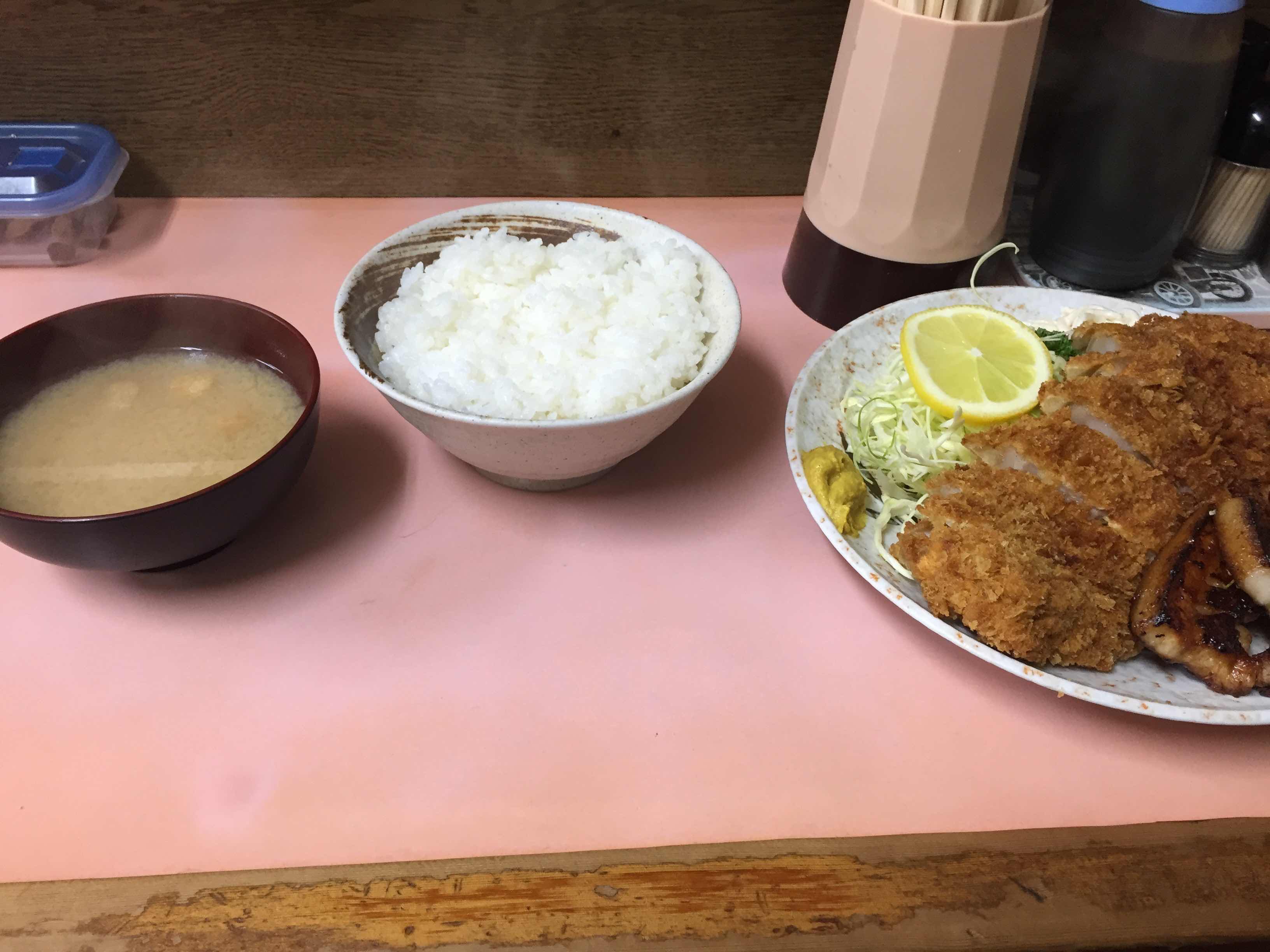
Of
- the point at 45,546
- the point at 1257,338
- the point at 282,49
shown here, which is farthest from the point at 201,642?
the point at 1257,338

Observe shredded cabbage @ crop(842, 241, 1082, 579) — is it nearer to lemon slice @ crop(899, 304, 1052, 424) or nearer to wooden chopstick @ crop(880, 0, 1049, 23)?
lemon slice @ crop(899, 304, 1052, 424)

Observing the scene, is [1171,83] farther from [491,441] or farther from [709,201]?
[491,441]

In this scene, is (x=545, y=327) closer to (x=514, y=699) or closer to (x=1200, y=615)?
(x=514, y=699)

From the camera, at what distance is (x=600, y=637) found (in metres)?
1.10

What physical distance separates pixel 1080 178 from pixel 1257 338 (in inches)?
18.2

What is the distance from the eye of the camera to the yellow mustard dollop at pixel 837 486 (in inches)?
45.7

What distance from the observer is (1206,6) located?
4.54ft

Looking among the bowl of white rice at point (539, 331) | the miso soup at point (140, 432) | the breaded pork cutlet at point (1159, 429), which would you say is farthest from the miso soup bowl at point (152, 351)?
the breaded pork cutlet at point (1159, 429)

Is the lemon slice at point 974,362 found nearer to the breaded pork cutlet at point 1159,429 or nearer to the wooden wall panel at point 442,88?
Result: the breaded pork cutlet at point 1159,429

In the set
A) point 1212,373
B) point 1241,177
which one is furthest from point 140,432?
point 1241,177

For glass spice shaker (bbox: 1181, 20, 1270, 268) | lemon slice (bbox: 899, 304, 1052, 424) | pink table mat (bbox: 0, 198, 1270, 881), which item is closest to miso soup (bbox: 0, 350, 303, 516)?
pink table mat (bbox: 0, 198, 1270, 881)

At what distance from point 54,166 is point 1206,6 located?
205 cm

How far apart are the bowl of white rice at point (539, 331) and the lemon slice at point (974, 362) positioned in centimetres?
34

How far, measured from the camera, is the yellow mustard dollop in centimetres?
116
